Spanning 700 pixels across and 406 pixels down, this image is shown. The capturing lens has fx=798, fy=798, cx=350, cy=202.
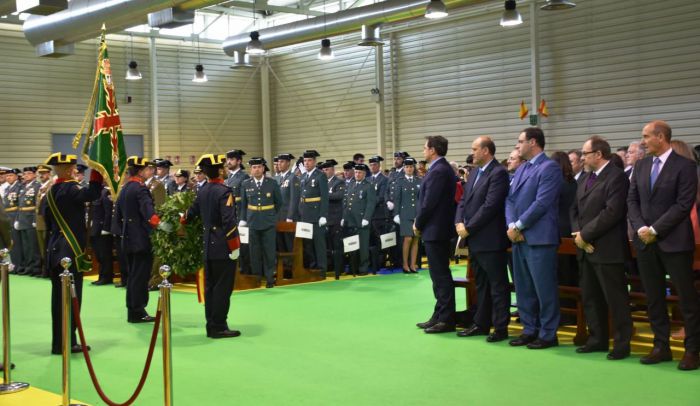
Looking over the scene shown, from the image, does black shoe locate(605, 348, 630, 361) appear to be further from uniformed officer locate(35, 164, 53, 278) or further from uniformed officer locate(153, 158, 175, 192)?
uniformed officer locate(35, 164, 53, 278)

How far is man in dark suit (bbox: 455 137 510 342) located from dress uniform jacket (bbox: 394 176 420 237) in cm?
539

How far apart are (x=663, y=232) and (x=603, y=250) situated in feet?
2.02

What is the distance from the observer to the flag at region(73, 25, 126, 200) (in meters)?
7.11

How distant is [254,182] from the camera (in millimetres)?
12078

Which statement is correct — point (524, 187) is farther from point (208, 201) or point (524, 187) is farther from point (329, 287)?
point (329, 287)

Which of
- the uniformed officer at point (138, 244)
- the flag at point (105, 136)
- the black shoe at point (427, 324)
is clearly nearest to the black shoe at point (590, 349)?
the black shoe at point (427, 324)

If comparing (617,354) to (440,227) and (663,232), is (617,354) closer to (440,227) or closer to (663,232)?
(663,232)

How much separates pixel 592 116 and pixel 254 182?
8.22m

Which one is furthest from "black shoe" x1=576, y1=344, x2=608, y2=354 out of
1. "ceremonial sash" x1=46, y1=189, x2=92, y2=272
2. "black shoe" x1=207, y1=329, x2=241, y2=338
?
"ceremonial sash" x1=46, y1=189, x2=92, y2=272

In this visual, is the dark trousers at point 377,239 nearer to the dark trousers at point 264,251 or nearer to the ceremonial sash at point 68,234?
the dark trousers at point 264,251

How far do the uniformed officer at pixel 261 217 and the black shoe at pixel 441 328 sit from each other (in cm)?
446

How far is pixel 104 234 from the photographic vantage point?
13.1m

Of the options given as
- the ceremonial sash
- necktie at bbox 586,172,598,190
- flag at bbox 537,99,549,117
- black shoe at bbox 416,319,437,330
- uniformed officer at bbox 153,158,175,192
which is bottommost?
black shoe at bbox 416,319,437,330

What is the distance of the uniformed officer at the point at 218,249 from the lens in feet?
26.7
